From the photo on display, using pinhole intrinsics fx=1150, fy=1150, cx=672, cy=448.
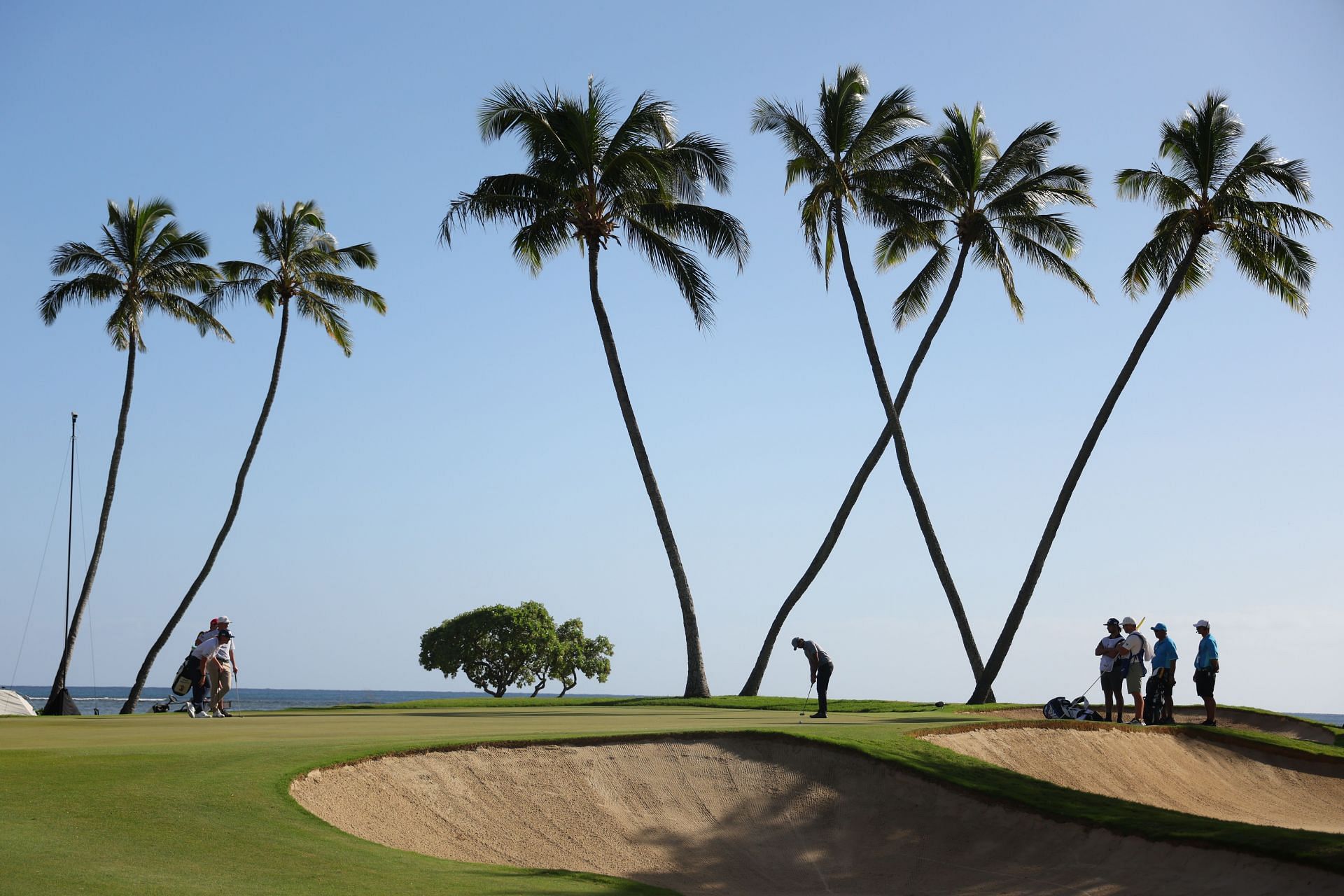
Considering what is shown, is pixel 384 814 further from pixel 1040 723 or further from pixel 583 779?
pixel 1040 723

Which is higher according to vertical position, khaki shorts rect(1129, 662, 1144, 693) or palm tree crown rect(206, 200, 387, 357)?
palm tree crown rect(206, 200, 387, 357)

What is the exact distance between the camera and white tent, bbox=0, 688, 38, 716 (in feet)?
134

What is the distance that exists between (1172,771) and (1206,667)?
3.98 meters

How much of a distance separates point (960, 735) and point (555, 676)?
55.7 meters

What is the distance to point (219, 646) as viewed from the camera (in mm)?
21531

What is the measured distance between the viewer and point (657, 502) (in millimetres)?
36031

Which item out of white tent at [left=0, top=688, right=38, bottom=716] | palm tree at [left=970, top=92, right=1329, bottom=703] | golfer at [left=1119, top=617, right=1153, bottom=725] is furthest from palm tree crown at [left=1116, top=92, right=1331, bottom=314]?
white tent at [left=0, top=688, right=38, bottom=716]

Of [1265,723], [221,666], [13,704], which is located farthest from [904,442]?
[13,704]

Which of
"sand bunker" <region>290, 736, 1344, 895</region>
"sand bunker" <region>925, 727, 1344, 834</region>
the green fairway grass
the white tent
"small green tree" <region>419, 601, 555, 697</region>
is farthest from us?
"small green tree" <region>419, 601, 555, 697</region>

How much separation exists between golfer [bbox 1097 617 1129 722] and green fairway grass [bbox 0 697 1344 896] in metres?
4.52

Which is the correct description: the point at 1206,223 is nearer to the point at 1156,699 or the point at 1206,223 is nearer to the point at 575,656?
the point at 1156,699

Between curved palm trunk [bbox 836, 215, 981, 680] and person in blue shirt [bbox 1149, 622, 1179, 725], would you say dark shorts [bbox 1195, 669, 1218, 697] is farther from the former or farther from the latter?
curved palm trunk [bbox 836, 215, 981, 680]

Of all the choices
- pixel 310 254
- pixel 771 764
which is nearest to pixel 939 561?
pixel 771 764

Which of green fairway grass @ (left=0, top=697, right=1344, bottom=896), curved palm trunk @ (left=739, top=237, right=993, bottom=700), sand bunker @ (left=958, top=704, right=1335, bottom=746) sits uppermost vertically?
curved palm trunk @ (left=739, top=237, right=993, bottom=700)
